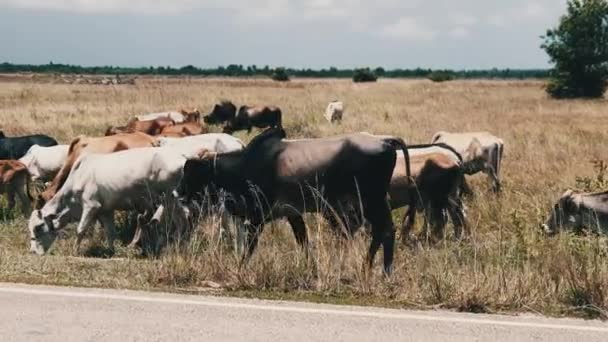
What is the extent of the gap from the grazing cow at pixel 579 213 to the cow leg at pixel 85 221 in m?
6.19

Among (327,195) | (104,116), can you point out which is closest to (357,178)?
(327,195)

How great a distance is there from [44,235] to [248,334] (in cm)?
625

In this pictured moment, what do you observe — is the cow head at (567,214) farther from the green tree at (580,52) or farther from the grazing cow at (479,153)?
the green tree at (580,52)

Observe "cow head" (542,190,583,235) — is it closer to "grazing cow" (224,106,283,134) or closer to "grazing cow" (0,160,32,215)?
"grazing cow" (0,160,32,215)

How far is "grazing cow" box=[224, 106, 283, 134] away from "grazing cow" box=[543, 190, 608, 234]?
21.3 m

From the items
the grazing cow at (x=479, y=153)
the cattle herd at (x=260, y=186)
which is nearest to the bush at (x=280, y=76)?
the grazing cow at (x=479, y=153)

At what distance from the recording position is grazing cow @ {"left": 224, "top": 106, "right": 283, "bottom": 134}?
3222 cm

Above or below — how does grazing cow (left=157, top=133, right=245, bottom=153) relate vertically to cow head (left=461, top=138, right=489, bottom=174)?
above

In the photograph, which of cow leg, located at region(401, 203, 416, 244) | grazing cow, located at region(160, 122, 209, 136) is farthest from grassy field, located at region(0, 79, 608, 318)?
grazing cow, located at region(160, 122, 209, 136)

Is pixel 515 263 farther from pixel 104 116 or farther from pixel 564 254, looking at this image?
pixel 104 116

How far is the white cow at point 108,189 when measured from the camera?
1138cm

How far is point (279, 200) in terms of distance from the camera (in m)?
9.67

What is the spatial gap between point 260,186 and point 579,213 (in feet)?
14.2

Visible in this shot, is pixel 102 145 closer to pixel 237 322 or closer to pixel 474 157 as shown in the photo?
pixel 474 157
